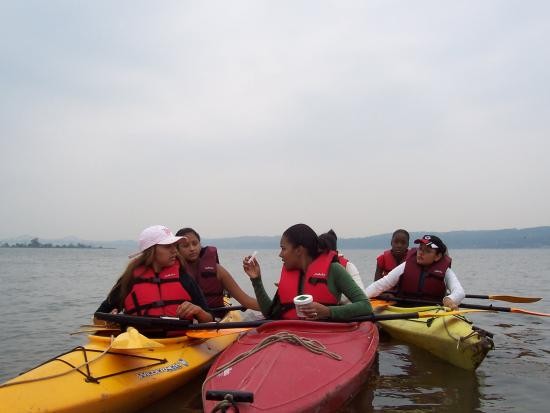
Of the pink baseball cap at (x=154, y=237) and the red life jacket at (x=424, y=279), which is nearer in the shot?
the pink baseball cap at (x=154, y=237)

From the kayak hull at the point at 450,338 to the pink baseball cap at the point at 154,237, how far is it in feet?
10.5

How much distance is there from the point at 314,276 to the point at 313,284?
2.8 inches

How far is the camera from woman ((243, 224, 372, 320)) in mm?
4227

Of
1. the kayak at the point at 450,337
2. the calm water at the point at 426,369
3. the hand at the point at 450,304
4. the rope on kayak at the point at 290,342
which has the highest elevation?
the rope on kayak at the point at 290,342

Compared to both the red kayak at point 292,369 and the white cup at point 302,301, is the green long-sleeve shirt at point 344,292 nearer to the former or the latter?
the red kayak at point 292,369

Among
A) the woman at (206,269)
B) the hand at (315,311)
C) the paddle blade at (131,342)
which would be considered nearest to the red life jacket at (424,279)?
the woman at (206,269)

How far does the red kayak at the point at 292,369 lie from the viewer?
2.86m

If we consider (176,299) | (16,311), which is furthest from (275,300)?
(16,311)

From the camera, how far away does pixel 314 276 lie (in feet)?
14.2

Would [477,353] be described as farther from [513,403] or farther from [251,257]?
[251,257]

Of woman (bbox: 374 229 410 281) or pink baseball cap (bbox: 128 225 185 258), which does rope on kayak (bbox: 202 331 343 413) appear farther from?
woman (bbox: 374 229 410 281)

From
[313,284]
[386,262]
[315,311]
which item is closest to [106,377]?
[315,311]

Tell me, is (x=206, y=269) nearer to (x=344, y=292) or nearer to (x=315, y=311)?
(x=344, y=292)

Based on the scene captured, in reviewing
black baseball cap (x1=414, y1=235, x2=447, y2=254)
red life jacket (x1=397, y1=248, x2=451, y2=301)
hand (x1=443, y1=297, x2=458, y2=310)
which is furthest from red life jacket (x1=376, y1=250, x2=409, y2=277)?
hand (x1=443, y1=297, x2=458, y2=310)
